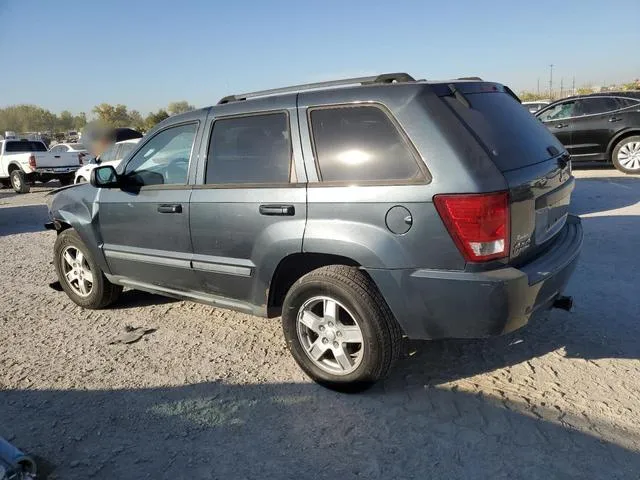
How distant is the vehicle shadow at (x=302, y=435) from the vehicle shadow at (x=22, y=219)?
7.52m

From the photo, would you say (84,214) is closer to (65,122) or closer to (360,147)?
(360,147)

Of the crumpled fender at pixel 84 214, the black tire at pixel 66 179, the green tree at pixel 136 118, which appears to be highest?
the green tree at pixel 136 118

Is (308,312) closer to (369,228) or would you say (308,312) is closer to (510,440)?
(369,228)

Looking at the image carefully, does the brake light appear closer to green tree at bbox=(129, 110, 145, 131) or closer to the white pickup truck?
the white pickup truck

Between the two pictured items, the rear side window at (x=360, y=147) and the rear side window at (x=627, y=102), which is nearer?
the rear side window at (x=360, y=147)

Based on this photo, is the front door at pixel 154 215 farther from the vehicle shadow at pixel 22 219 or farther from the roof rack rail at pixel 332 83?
the vehicle shadow at pixel 22 219

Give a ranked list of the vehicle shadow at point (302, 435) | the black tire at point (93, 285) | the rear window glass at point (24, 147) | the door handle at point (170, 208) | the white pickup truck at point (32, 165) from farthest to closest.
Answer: the rear window glass at point (24, 147)
the white pickup truck at point (32, 165)
the black tire at point (93, 285)
the door handle at point (170, 208)
the vehicle shadow at point (302, 435)

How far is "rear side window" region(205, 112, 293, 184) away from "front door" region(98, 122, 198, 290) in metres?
0.28

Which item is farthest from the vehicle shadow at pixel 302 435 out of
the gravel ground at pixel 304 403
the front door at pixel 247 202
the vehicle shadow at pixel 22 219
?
the vehicle shadow at pixel 22 219

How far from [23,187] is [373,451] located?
17.7 meters

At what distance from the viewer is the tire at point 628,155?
10636 mm

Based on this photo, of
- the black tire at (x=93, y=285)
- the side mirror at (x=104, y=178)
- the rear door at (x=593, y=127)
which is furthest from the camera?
the rear door at (x=593, y=127)

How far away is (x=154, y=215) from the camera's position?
3.98 meters

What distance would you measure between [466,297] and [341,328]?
2.67ft
